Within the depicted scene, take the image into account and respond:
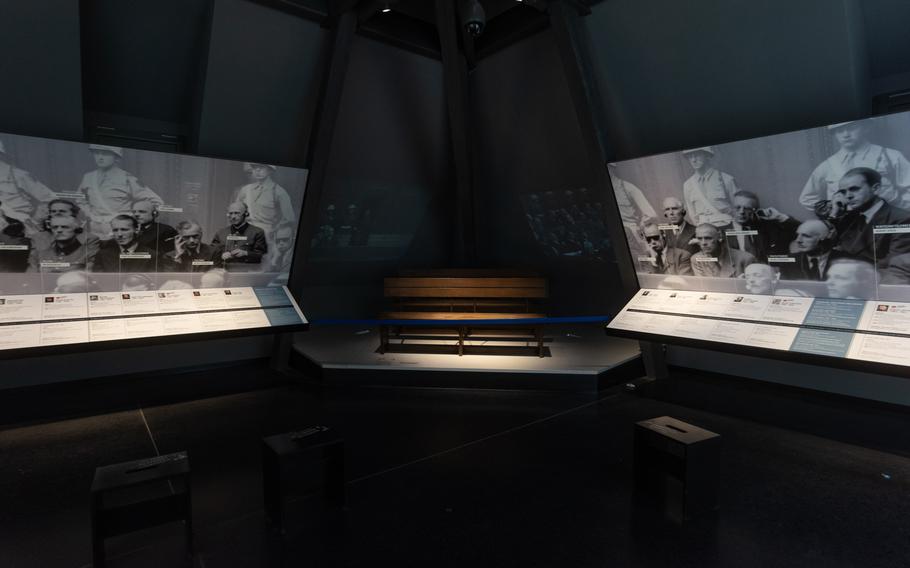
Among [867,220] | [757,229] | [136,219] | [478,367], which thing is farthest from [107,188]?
[867,220]

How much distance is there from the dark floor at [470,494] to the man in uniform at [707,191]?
2.01m

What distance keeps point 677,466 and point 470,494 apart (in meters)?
1.29

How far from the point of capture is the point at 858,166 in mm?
3928

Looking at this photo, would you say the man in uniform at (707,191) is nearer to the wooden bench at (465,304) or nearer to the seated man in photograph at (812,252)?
the seated man in photograph at (812,252)

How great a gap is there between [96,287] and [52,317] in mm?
509

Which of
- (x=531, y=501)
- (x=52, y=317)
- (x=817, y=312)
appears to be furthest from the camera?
(x=52, y=317)

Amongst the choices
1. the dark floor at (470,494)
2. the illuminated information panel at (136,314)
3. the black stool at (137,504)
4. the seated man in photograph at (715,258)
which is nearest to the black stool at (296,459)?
the dark floor at (470,494)

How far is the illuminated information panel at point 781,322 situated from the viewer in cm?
371

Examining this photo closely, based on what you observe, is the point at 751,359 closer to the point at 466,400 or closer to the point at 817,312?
the point at 817,312

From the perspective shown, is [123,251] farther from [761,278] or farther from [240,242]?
[761,278]

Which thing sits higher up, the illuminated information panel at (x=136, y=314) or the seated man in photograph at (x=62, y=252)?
the seated man in photograph at (x=62, y=252)

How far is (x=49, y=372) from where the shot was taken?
551 cm

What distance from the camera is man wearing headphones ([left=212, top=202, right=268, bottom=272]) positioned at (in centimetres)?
573

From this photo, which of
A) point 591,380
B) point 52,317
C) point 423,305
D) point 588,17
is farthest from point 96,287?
point 588,17
